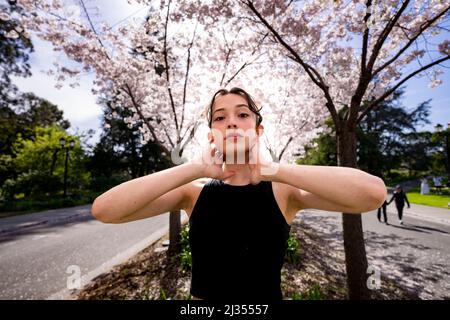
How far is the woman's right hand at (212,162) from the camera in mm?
1272

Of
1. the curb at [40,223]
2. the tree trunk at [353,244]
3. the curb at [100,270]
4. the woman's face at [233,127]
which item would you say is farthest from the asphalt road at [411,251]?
the curb at [40,223]

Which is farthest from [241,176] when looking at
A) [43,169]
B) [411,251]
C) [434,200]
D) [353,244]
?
[43,169]

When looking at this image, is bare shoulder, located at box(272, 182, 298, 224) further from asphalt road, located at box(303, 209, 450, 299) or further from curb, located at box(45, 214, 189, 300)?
asphalt road, located at box(303, 209, 450, 299)

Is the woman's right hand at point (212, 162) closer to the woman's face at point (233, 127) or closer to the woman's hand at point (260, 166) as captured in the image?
the woman's face at point (233, 127)

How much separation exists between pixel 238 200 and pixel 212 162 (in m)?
0.32

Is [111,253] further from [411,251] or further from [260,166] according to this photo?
[411,251]

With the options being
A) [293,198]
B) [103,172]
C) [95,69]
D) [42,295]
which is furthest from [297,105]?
[103,172]

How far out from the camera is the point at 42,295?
4.88 meters

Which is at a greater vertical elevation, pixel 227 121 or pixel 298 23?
pixel 298 23

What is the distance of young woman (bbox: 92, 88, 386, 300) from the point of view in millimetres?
1208

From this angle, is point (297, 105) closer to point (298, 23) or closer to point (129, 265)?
point (298, 23)

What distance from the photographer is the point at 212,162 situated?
50.9 inches

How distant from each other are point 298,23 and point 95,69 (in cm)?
624

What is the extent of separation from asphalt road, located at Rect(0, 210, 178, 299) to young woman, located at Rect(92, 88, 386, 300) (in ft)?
16.1
